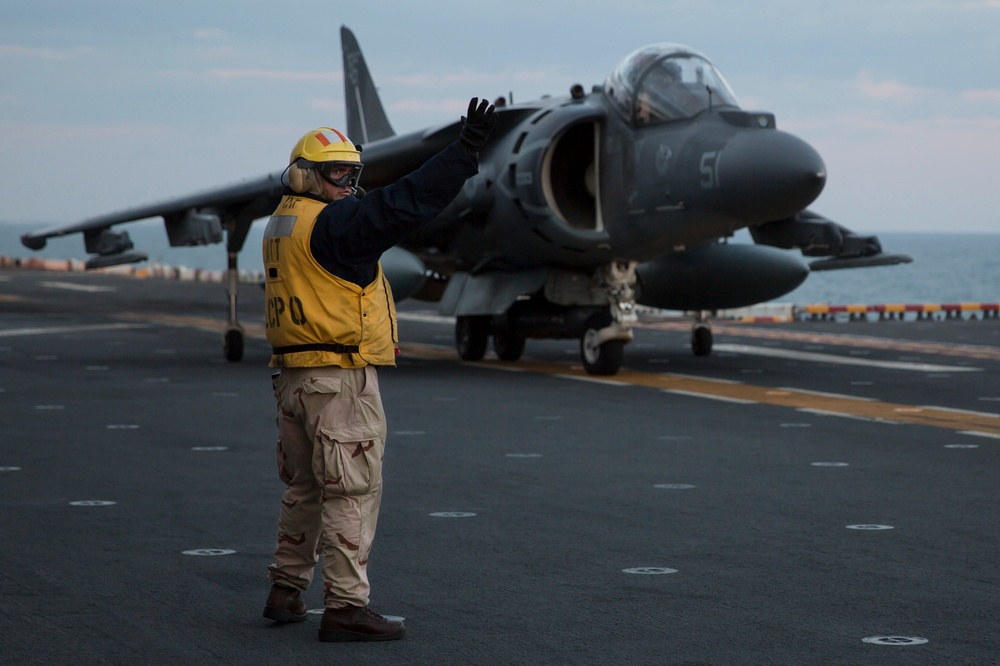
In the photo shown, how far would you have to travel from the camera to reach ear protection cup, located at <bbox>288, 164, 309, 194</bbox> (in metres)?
5.23

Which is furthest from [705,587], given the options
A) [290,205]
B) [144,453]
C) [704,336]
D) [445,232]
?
[704,336]

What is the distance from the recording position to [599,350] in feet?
51.5

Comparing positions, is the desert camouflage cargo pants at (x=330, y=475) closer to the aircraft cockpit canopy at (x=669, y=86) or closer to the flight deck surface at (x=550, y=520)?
the flight deck surface at (x=550, y=520)

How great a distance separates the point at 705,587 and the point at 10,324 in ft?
73.6

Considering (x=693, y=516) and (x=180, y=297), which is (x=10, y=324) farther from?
(x=693, y=516)

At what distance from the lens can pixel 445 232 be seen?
17.6 m

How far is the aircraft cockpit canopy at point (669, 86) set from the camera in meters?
14.9

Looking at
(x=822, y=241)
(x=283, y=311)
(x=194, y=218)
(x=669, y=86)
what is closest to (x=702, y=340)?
(x=822, y=241)

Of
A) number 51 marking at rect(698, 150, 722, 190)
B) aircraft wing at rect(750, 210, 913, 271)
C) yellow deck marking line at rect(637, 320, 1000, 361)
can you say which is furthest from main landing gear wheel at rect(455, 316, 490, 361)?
yellow deck marking line at rect(637, 320, 1000, 361)

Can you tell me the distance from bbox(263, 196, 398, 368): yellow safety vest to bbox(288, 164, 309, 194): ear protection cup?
0.06 meters

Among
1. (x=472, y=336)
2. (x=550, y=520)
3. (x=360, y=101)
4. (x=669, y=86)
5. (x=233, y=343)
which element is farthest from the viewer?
(x=360, y=101)

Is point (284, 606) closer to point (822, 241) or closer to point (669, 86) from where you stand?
point (669, 86)

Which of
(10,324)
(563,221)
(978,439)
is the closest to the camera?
(978,439)

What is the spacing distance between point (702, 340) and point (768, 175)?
585cm
